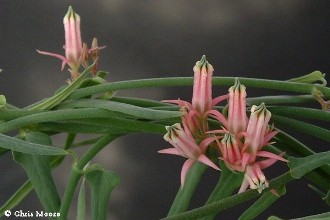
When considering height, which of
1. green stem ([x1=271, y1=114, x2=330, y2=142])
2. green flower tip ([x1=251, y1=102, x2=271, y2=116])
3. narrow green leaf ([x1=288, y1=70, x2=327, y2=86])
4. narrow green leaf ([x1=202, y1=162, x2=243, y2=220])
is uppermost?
narrow green leaf ([x1=288, y1=70, x2=327, y2=86])

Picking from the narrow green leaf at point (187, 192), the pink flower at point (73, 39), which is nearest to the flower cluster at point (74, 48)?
the pink flower at point (73, 39)

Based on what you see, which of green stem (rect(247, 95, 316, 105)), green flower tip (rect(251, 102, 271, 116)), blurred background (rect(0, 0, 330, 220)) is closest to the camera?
green flower tip (rect(251, 102, 271, 116))

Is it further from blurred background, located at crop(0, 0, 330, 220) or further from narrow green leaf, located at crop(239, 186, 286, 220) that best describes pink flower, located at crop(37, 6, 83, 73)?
blurred background, located at crop(0, 0, 330, 220)

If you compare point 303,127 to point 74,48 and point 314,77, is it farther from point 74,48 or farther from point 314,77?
point 74,48

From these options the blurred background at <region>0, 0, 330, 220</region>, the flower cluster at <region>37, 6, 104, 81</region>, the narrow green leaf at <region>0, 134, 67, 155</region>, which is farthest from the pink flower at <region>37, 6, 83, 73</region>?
the blurred background at <region>0, 0, 330, 220</region>

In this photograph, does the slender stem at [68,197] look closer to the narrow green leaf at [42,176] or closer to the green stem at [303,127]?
the narrow green leaf at [42,176]

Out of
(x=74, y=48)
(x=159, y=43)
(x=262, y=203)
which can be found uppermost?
(x=159, y=43)

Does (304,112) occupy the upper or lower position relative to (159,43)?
lower

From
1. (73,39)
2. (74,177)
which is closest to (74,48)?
(73,39)
